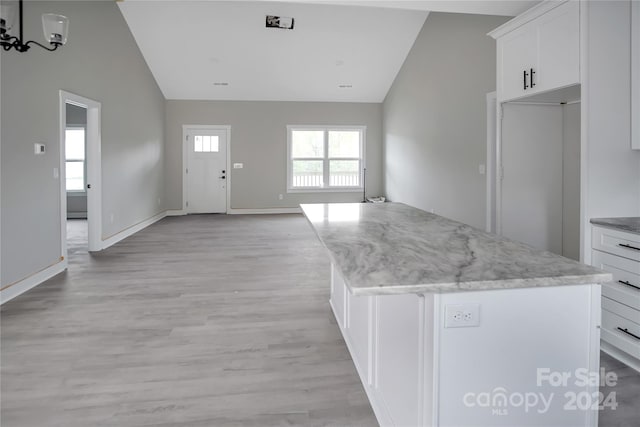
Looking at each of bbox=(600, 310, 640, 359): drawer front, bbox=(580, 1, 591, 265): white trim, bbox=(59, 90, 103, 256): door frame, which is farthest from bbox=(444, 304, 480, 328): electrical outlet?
bbox=(59, 90, 103, 256): door frame

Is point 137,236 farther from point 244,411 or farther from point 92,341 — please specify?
point 244,411

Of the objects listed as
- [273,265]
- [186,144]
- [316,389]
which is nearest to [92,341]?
Answer: [316,389]

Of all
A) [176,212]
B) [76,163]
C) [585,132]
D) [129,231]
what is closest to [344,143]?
[176,212]

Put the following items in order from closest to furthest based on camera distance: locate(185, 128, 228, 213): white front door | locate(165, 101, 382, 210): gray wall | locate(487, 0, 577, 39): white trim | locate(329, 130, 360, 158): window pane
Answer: locate(487, 0, 577, 39): white trim → locate(165, 101, 382, 210): gray wall → locate(185, 128, 228, 213): white front door → locate(329, 130, 360, 158): window pane

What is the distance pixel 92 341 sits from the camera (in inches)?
98.6

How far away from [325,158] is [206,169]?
110 inches

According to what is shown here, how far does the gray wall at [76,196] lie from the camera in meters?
8.34

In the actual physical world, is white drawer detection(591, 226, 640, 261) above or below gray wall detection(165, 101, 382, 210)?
below

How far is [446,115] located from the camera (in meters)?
5.92

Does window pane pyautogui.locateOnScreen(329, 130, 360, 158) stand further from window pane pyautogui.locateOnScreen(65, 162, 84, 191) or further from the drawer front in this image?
the drawer front

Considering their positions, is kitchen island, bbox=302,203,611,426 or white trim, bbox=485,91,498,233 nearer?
kitchen island, bbox=302,203,611,426

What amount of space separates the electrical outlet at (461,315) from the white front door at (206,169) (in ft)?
28.0

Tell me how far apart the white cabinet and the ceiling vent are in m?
5.74

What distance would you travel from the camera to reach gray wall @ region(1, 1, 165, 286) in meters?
3.36
